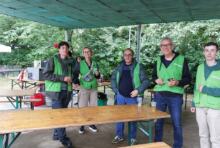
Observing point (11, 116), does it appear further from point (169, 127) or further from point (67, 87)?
point (169, 127)

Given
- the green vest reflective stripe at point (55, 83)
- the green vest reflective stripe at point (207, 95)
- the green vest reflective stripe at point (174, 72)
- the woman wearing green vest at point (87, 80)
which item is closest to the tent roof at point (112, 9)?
the woman wearing green vest at point (87, 80)

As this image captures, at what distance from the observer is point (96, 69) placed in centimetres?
532

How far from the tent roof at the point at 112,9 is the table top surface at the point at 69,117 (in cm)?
264

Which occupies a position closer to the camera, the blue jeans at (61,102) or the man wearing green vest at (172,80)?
the man wearing green vest at (172,80)

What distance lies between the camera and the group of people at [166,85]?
338cm

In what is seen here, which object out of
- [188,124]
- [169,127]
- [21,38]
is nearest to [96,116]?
[169,127]

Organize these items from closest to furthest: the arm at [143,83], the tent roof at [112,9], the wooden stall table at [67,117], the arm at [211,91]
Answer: the wooden stall table at [67,117] < the arm at [211,91] < the arm at [143,83] < the tent roof at [112,9]

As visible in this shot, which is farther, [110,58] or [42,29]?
[42,29]

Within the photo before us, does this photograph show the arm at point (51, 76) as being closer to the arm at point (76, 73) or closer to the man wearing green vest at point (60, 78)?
the man wearing green vest at point (60, 78)

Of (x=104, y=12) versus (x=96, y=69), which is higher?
(x=104, y=12)

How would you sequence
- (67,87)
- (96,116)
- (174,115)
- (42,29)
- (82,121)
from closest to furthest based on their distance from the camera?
1. (82,121)
2. (96,116)
3. (174,115)
4. (67,87)
5. (42,29)

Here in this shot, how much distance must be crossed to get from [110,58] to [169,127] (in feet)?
25.0

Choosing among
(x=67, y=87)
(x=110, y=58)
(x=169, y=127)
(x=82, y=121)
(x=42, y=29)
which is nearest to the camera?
(x=82, y=121)

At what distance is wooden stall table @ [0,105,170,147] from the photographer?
9.04ft
